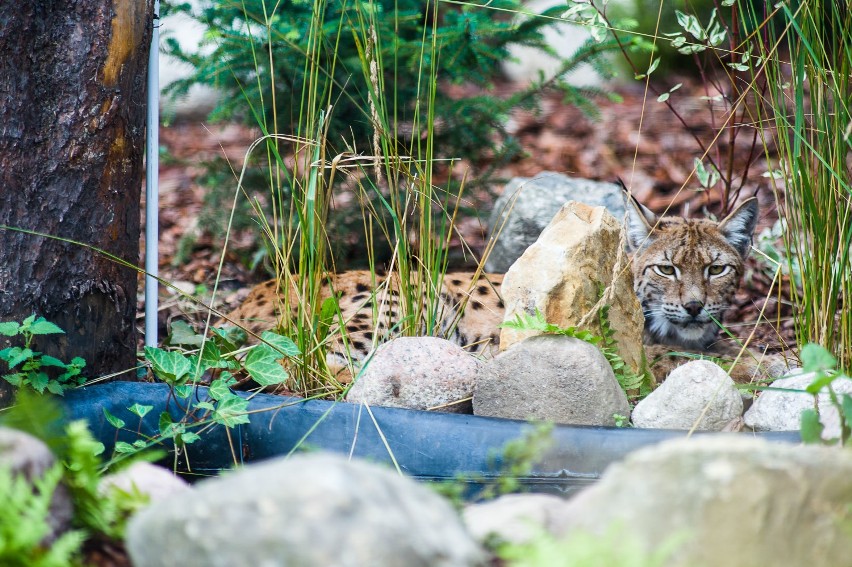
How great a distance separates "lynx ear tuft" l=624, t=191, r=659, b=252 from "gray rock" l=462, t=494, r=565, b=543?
2569mm

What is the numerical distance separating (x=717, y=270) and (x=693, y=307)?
29 cm

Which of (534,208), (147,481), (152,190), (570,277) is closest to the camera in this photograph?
(147,481)

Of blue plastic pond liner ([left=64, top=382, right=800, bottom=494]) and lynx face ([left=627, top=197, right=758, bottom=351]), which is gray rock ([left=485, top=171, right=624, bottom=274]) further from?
blue plastic pond liner ([left=64, top=382, right=800, bottom=494])

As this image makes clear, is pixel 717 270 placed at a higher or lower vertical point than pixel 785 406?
higher

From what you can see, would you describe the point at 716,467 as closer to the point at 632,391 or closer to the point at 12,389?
the point at 632,391

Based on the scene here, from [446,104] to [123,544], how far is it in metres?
3.73

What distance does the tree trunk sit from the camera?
294 centimetres

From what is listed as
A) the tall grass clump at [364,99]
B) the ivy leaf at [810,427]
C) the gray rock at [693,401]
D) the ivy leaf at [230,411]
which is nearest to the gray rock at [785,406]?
the gray rock at [693,401]

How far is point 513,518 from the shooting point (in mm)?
1775

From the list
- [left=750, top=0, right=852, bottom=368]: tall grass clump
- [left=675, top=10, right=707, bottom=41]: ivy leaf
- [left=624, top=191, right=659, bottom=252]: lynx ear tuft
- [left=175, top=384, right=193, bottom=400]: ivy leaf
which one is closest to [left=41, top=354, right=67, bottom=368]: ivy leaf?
[left=175, top=384, right=193, bottom=400]: ivy leaf

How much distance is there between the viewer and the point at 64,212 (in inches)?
119

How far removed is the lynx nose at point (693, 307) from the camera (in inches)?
171

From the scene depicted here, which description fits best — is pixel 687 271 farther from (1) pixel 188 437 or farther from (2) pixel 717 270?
(1) pixel 188 437

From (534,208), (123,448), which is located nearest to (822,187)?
(534,208)
